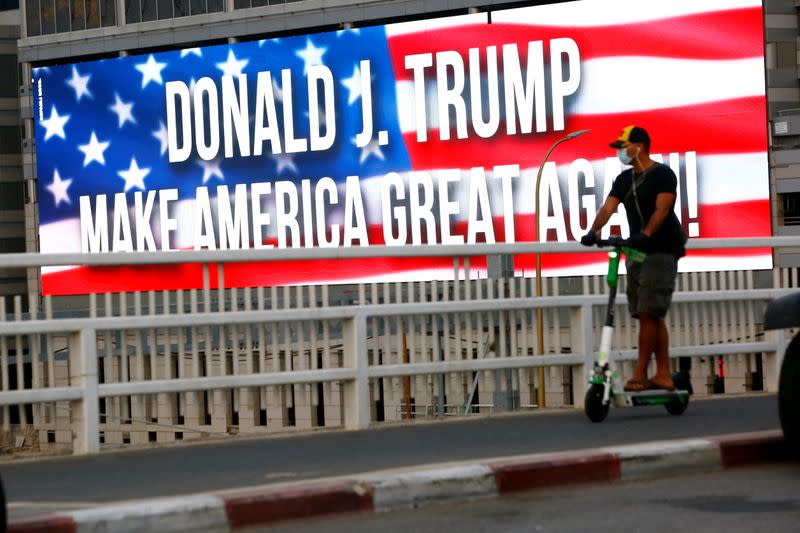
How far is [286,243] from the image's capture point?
6069 cm

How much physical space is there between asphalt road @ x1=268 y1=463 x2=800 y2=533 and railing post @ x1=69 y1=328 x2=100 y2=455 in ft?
8.75

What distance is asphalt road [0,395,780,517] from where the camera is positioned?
25.0 feet

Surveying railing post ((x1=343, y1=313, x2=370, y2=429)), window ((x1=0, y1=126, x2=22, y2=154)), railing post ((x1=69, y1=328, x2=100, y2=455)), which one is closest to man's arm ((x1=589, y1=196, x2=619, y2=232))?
railing post ((x1=343, y1=313, x2=370, y2=429))

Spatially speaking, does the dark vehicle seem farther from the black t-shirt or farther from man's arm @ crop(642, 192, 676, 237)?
the black t-shirt

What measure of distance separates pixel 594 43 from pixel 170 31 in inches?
716

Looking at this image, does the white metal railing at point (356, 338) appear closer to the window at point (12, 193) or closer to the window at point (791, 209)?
the window at point (791, 209)

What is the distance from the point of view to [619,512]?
698 cm

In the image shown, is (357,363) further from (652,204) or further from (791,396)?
(791,396)

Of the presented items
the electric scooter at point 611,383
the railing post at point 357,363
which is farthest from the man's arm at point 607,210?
the railing post at point 357,363

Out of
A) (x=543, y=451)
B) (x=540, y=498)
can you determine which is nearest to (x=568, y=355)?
(x=543, y=451)

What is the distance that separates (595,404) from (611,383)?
19 cm

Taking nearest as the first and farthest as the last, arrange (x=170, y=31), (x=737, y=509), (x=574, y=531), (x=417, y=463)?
(x=574, y=531) → (x=737, y=509) → (x=417, y=463) → (x=170, y=31)

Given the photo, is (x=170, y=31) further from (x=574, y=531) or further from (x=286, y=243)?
(x=574, y=531)

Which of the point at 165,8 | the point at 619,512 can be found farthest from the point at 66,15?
the point at 619,512
